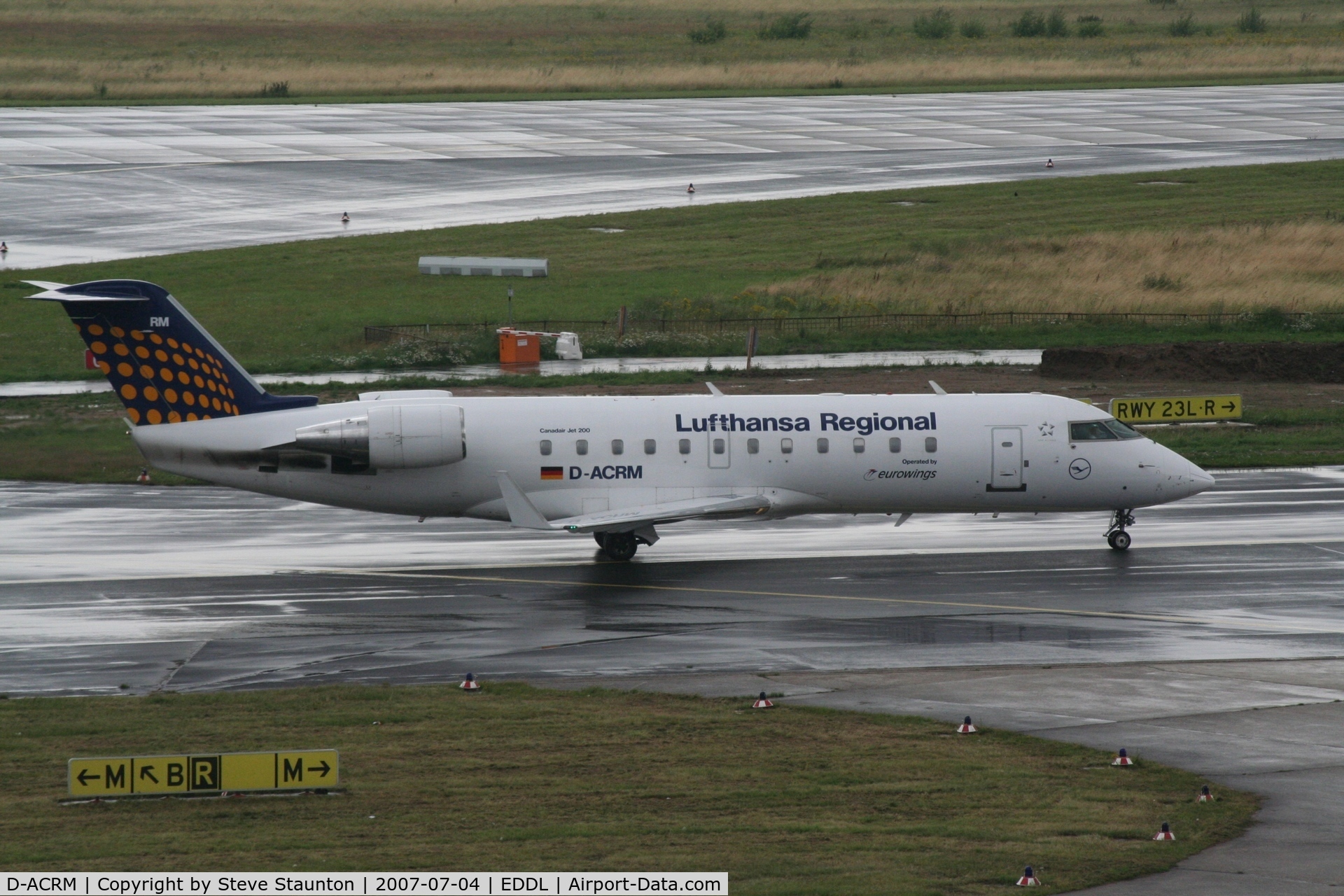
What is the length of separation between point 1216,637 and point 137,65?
354 ft

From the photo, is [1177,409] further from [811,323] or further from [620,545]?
[620,545]

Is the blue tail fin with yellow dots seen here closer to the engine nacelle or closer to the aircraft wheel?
the engine nacelle

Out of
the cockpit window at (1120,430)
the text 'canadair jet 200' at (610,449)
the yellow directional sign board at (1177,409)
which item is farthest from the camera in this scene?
the yellow directional sign board at (1177,409)

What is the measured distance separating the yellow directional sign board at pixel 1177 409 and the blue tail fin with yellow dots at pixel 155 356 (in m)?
23.8

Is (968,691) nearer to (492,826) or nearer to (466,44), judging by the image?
(492,826)

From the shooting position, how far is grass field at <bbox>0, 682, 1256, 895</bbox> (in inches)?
646

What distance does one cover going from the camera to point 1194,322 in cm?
5928

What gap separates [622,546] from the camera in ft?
111

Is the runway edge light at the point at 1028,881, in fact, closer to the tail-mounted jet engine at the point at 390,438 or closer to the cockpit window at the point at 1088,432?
the tail-mounted jet engine at the point at 390,438

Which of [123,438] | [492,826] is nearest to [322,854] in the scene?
[492,826]

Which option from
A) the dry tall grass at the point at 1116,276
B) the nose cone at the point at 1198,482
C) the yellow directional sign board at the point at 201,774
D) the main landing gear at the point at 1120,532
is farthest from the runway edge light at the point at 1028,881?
the dry tall grass at the point at 1116,276

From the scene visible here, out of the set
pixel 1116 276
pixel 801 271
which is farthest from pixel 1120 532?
pixel 801 271

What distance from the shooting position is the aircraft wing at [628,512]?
31.9 metres

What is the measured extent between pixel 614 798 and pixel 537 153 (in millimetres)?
72629
